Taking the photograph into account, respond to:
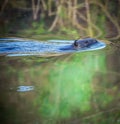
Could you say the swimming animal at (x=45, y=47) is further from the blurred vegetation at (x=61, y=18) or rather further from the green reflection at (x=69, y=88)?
the blurred vegetation at (x=61, y=18)

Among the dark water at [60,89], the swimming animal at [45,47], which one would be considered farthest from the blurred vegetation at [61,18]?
the dark water at [60,89]

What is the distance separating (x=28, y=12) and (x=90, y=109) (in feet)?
20.5

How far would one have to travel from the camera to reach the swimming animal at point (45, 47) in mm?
5105

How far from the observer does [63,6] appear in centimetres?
830

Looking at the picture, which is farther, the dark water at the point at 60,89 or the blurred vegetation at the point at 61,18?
the blurred vegetation at the point at 61,18

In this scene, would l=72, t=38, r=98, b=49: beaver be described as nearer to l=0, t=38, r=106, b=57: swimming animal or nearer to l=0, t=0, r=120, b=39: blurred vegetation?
l=0, t=38, r=106, b=57: swimming animal

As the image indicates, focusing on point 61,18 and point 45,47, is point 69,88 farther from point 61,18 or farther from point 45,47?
point 61,18

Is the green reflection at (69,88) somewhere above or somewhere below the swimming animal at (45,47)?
above

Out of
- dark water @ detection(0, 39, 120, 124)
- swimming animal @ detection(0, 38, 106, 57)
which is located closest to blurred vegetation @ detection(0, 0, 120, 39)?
swimming animal @ detection(0, 38, 106, 57)

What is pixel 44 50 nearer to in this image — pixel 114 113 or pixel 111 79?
pixel 111 79

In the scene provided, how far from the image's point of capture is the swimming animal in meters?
5.11

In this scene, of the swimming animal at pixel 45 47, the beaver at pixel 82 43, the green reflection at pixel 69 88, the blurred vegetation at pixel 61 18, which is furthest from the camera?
the blurred vegetation at pixel 61 18

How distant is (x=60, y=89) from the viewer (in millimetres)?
3354

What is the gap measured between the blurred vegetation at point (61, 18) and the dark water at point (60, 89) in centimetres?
205
